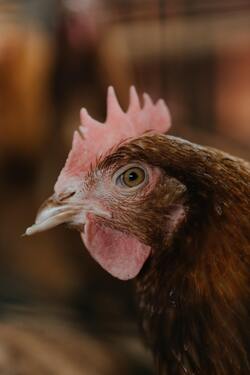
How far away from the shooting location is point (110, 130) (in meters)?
0.65

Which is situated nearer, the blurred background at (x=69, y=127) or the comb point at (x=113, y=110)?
the comb point at (x=113, y=110)

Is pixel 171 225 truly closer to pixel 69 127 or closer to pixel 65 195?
pixel 65 195

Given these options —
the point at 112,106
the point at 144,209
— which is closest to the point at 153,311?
the point at 144,209

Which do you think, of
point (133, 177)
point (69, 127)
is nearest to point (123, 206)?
point (133, 177)

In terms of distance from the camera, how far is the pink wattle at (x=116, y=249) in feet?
2.09

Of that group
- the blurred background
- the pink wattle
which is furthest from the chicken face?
the blurred background

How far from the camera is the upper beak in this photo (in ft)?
2.02

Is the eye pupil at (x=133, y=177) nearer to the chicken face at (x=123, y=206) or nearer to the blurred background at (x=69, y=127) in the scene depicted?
the chicken face at (x=123, y=206)

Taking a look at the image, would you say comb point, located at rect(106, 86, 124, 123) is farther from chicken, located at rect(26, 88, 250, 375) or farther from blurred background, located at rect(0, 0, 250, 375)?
blurred background, located at rect(0, 0, 250, 375)

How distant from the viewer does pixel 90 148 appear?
64 centimetres

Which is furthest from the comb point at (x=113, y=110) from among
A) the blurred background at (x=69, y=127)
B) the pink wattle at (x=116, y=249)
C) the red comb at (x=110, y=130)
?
the blurred background at (x=69, y=127)

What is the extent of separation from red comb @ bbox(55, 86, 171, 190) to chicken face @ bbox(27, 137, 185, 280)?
0.5 inches

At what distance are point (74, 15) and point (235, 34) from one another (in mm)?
858

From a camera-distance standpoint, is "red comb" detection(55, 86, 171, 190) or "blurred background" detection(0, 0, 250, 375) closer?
"red comb" detection(55, 86, 171, 190)
